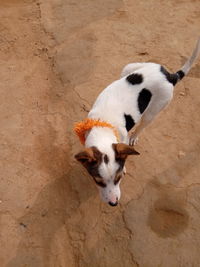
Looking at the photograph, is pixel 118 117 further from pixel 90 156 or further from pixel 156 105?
pixel 90 156

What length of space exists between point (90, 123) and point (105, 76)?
2.59 m

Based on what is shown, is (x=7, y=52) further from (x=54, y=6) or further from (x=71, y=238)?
(x=71, y=238)

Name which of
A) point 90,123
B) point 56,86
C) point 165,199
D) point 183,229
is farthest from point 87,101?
point 183,229

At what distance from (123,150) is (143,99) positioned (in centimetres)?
128

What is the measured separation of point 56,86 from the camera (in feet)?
22.1

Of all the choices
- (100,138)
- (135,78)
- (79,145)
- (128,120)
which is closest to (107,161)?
(100,138)

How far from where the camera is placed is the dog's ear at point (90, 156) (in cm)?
385

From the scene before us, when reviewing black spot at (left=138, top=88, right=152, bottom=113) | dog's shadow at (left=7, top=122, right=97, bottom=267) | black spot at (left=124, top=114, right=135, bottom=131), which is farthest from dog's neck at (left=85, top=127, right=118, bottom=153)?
dog's shadow at (left=7, top=122, right=97, bottom=267)

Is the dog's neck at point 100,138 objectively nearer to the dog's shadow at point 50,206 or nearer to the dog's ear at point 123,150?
the dog's ear at point 123,150

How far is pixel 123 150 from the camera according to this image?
3959 mm

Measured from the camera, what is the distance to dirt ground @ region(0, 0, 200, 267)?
189 inches

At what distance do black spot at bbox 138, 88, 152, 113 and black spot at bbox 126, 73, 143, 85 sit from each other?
6.5 inches

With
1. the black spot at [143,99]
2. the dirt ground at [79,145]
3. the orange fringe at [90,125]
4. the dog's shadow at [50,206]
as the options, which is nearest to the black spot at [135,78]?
the black spot at [143,99]

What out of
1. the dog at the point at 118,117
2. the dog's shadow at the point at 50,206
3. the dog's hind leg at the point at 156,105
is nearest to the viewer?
the dog at the point at 118,117
